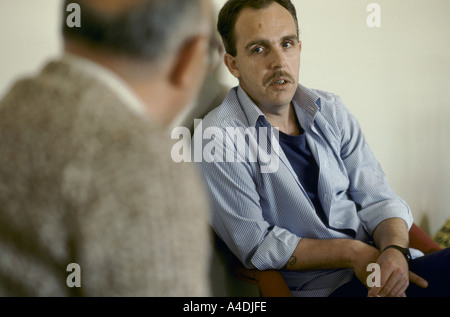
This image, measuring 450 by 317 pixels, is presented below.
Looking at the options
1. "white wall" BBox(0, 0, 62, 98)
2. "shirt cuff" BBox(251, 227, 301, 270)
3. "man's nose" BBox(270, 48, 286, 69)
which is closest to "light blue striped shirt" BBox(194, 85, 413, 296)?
"shirt cuff" BBox(251, 227, 301, 270)

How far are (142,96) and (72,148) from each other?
4.2 inches

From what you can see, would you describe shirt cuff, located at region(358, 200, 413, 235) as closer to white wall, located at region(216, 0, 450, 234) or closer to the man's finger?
the man's finger

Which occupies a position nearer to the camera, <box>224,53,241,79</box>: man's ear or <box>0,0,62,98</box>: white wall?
<box>0,0,62,98</box>: white wall

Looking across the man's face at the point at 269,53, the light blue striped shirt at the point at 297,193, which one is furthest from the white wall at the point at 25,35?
the man's face at the point at 269,53

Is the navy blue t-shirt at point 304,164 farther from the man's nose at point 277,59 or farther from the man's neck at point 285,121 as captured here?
the man's nose at point 277,59

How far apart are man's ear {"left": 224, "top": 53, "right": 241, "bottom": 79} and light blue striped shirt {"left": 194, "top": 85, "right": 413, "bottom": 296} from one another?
6 cm

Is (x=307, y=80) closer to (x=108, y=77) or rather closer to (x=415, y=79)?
(x=415, y=79)

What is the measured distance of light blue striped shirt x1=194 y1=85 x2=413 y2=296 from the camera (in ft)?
4.39

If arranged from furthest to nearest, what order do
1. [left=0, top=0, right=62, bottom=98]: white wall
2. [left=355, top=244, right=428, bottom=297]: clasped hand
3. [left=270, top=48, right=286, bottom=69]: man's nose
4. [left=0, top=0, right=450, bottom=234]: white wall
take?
1. [left=0, top=0, right=450, bottom=234]: white wall
2. [left=270, top=48, right=286, bottom=69]: man's nose
3. [left=355, top=244, right=428, bottom=297]: clasped hand
4. [left=0, top=0, right=62, bottom=98]: white wall

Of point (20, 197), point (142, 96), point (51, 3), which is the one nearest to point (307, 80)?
point (51, 3)

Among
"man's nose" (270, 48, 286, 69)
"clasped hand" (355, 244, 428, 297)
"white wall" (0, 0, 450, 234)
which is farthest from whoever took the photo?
"white wall" (0, 0, 450, 234)

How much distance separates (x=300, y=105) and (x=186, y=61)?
3.50 feet
